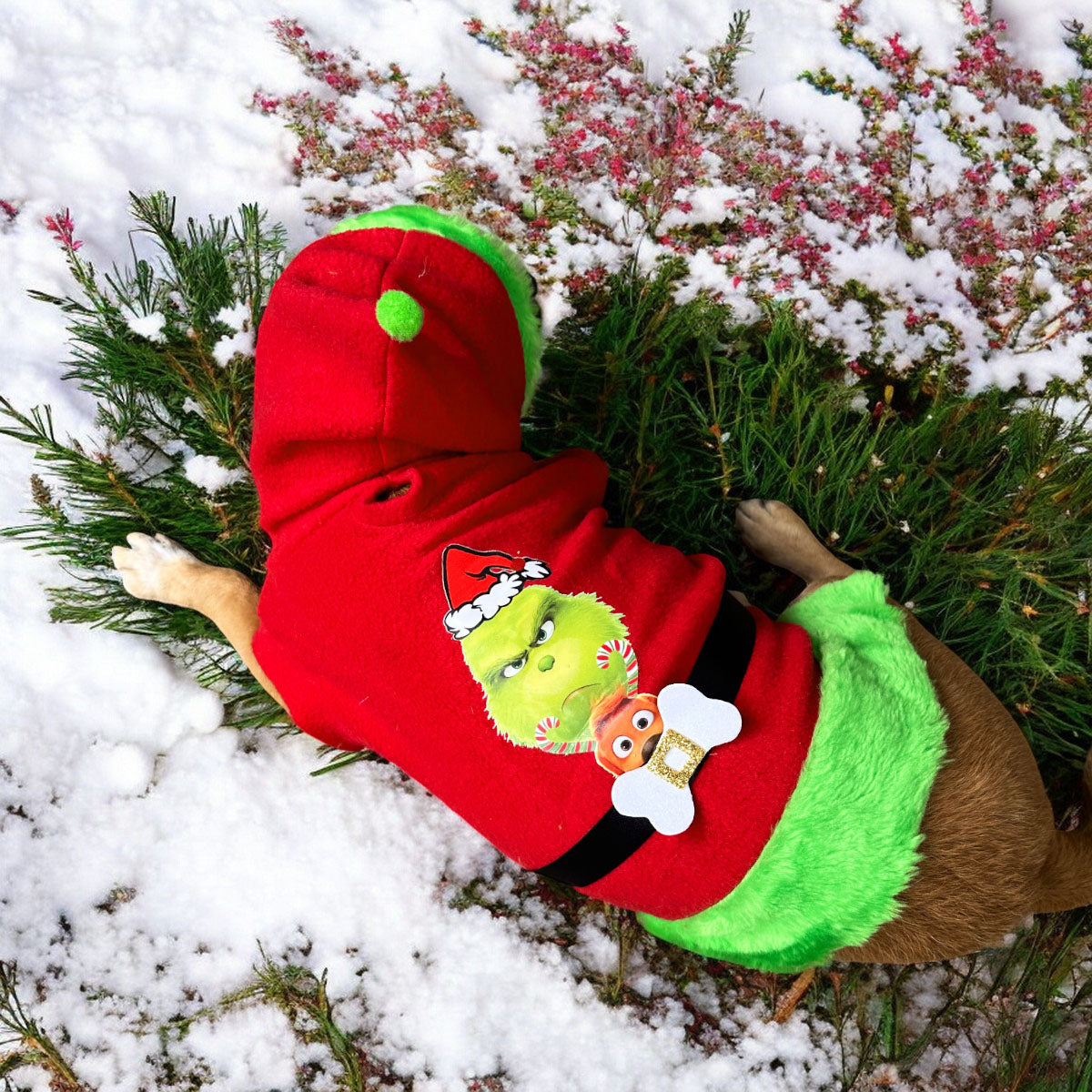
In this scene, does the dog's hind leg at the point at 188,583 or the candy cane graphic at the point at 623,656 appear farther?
the dog's hind leg at the point at 188,583

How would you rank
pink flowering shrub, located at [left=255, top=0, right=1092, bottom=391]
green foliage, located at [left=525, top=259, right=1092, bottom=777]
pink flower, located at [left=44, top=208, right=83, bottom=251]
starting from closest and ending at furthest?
pink flower, located at [left=44, top=208, right=83, bottom=251] < green foliage, located at [left=525, top=259, right=1092, bottom=777] < pink flowering shrub, located at [left=255, top=0, right=1092, bottom=391]

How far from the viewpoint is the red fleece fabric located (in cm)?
153

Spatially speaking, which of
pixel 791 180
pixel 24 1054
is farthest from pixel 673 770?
pixel 791 180

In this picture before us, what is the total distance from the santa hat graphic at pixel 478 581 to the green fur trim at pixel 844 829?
591mm

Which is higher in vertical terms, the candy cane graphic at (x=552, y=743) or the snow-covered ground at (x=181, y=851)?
the candy cane graphic at (x=552, y=743)

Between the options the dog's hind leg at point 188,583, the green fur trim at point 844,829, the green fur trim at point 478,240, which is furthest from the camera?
the dog's hind leg at point 188,583

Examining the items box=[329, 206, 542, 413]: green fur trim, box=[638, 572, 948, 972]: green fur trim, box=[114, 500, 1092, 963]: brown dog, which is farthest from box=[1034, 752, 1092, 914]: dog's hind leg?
box=[329, 206, 542, 413]: green fur trim

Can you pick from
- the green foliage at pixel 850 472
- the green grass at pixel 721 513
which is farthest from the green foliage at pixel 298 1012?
the green foliage at pixel 850 472

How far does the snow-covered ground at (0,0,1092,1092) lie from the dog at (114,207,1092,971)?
63 centimetres

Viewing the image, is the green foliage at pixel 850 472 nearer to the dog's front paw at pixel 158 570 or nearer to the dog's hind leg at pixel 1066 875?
the dog's hind leg at pixel 1066 875

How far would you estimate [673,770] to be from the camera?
1492 millimetres

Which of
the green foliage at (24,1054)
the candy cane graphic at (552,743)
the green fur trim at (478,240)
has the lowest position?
the green foliage at (24,1054)

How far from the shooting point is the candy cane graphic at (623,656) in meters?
1.53

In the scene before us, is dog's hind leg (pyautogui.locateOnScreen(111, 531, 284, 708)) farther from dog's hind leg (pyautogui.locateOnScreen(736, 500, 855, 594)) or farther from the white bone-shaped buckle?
dog's hind leg (pyautogui.locateOnScreen(736, 500, 855, 594))
